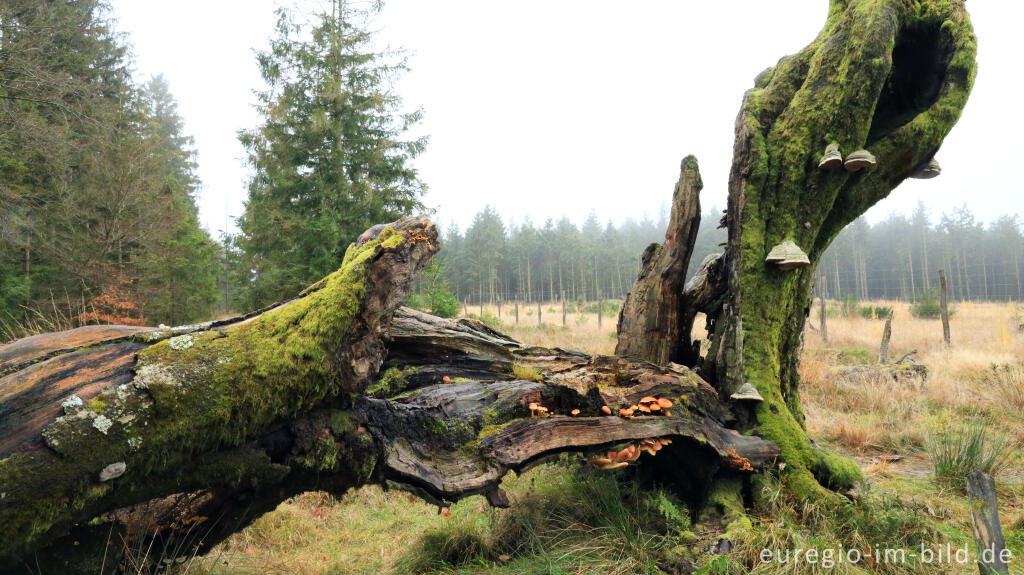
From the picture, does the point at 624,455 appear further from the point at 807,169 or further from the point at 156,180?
the point at 156,180

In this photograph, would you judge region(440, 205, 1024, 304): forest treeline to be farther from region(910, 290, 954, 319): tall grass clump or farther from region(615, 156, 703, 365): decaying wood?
region(615, 156, 703, 365): decaying wood

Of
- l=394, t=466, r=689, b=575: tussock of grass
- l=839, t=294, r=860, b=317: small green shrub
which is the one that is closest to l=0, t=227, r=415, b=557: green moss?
l=394, t=466, r=689, b=575: tussock of grass

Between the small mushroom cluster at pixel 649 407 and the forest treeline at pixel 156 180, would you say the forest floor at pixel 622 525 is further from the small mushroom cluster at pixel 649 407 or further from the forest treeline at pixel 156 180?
the forest treeline at pixel 156 180

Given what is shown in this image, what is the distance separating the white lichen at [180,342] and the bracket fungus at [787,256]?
437cm

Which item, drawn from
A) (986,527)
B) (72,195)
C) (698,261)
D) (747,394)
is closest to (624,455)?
(747,394)

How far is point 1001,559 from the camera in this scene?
8.82 ft

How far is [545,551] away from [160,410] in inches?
107

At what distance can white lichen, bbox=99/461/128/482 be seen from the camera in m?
2.03

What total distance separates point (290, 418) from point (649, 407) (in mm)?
2589

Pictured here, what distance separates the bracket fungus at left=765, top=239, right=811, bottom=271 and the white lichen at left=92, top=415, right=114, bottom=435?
4621 millimetres

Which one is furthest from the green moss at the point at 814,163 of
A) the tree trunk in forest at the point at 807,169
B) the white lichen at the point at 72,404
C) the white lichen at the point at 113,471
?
the white lichen at the point at 72,404

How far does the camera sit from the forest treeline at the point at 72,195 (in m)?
10.4

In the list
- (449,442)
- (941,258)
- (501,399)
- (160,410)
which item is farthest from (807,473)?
(941,258)

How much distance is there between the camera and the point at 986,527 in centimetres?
268
